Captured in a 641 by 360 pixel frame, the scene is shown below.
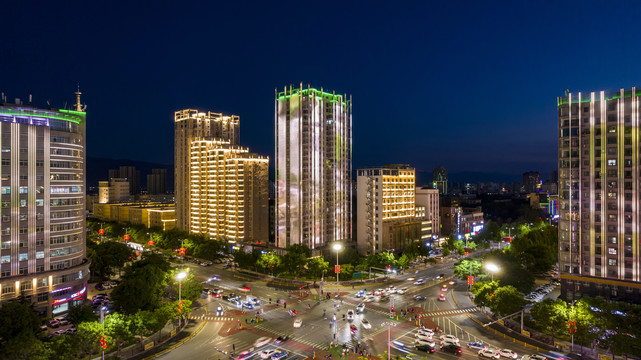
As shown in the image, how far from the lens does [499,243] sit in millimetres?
147625

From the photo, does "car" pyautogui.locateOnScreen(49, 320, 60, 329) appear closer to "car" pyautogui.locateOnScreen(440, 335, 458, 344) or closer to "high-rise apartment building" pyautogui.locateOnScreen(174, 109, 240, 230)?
A: "car" pyautogui.locateOnScreen(440, 335, 458, 344)

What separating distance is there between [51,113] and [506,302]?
3353 inches

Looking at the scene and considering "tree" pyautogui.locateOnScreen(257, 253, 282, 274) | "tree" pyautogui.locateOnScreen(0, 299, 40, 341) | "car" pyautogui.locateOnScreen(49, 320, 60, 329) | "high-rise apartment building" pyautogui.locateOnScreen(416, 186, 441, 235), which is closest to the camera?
"tree" pyautogui.locateOnScreen(0, 299, 40, 341)

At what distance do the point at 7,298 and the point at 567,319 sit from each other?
282ft

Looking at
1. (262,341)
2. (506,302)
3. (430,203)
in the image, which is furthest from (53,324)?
(430,203)

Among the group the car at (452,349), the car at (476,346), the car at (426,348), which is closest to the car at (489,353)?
the car at (476,346)

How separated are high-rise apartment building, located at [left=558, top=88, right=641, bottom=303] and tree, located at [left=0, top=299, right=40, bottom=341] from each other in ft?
276

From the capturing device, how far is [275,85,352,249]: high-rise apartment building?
364 ft

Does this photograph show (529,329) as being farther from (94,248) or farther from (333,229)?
(94,248)

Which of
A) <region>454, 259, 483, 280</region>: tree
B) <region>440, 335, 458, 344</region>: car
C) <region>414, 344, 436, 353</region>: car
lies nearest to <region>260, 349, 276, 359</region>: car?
<region>414, 344, 436, 353</region>: car

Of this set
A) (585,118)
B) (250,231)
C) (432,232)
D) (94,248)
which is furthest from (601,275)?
(94,248)

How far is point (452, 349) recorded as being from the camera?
2082 inches

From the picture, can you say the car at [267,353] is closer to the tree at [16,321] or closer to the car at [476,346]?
the car at [476,346]

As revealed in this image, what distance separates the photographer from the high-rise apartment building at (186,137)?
479ft
